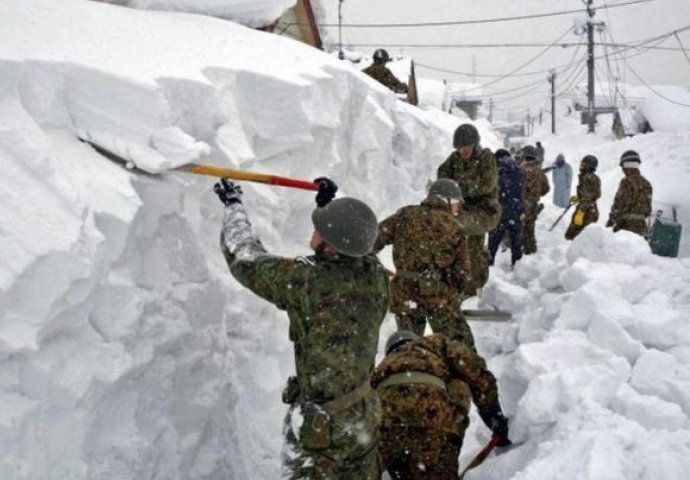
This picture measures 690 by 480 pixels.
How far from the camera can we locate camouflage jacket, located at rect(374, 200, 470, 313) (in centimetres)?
412

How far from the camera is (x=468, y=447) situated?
3775mm

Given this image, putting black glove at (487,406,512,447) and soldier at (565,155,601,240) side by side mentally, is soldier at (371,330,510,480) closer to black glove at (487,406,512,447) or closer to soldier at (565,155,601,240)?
black glove at (487,406,512,447)

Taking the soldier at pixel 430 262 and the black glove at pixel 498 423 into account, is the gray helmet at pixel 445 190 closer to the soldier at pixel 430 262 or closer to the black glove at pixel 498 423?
the soldier at pixel 430 262

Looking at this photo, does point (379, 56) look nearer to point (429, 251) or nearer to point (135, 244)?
point (429, 251)

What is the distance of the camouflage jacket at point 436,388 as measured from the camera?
287 cm

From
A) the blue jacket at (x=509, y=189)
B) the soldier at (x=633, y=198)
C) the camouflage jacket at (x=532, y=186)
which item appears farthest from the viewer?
the camouflage jacket at (x=532, y=186)

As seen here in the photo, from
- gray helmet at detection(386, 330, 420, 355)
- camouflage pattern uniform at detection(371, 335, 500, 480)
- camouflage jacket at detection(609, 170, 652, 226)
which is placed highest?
camouflage jacket at detection(609, 170, 652, 226)

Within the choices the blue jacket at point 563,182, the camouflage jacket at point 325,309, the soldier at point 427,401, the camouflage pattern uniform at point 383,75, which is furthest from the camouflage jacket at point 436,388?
the blue jacket at point 563,182

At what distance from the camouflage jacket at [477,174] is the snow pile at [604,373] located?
3.68 feet

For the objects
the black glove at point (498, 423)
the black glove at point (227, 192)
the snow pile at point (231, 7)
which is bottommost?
the black glove at point (498, 423)

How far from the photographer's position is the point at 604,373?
315 cm

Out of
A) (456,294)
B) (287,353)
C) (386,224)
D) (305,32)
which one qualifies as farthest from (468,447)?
(305,32)

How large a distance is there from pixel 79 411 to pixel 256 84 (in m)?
2.41

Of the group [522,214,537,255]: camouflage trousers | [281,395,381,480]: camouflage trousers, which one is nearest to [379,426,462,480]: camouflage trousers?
[281,395,381,480]: camouflage trousers
